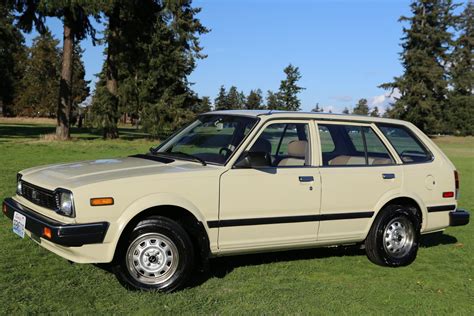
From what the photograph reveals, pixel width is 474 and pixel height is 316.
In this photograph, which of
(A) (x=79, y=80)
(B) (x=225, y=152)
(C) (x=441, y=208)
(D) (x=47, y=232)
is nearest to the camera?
(D) (x=47, y=232)

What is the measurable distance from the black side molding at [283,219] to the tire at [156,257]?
1.21 ft

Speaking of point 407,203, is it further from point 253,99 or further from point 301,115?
point 253,99

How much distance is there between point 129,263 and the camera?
4.83m

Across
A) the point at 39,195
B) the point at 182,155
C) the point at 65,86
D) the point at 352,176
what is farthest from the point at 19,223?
the point at 65,86

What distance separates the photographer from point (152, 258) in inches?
193

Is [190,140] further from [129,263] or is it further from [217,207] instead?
[129,263]

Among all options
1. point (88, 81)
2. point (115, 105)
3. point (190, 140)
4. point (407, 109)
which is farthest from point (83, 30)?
point (88, 81)

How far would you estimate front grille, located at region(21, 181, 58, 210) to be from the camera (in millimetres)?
4804

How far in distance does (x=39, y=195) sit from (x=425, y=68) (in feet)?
239

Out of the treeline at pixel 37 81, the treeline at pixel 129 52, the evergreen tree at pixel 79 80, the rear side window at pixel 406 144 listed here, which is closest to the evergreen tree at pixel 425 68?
the treeline at pixel 129 52

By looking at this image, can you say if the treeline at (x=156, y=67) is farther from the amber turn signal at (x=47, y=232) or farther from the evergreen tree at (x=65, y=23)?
the amber turn signal at (x=47, y=232)

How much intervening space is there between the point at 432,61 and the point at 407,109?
748cm

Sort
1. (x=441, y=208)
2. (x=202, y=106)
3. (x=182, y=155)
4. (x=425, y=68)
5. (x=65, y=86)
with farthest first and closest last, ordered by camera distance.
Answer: (x=202, y=106) < (x=425, y=68) < (x=65, y=86) < (x=441, y=208) < (x=182, y=155)

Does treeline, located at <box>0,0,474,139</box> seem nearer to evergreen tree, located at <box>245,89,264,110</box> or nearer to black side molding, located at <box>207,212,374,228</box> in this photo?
black side molding, located at <box>207,212,374,228</box>
